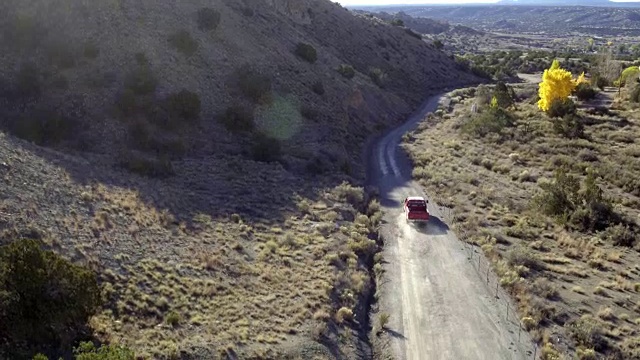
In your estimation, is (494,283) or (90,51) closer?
(494,283)

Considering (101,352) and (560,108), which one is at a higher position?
(560,108)

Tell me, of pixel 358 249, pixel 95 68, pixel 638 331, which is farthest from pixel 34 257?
pixel 95 68

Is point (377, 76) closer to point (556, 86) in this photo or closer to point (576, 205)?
point (556, 86)

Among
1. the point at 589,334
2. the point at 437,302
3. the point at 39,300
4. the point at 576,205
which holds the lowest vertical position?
the point at 437,302

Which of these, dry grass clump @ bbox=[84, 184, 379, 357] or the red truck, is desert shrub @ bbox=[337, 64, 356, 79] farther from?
dry grass clump @ bbox=[84, 184, 379, 357]

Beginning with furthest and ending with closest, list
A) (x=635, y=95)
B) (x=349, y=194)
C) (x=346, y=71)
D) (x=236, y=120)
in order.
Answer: (x=346, y=71) < (x=635, y=95) < (x=236, y=120) < (x=349, y=194)

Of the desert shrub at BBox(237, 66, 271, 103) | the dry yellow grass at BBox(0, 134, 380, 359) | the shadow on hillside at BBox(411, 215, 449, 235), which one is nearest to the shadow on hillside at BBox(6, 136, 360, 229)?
the dry yellow grass at BBox(0, 134, 380, 359)

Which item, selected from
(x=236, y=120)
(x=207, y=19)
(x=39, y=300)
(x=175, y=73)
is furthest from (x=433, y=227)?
(x=207, y=19)

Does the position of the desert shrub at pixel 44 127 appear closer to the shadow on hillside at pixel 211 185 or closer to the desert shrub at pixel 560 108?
the shadow on hillside at pixel 211 185
